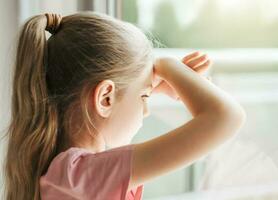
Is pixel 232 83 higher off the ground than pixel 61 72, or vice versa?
pixel 61 72

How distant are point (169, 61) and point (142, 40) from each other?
0.06m

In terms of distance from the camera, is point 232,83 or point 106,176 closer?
point 106,176

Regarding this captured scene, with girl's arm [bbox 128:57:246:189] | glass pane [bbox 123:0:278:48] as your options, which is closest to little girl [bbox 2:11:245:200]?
girl's arm [bbox 128:57:246:189]

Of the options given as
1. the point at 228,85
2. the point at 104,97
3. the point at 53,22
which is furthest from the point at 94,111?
the point at 228,85

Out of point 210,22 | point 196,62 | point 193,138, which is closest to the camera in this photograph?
point 193,138

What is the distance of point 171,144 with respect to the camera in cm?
73

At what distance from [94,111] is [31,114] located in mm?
103

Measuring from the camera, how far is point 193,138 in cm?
74

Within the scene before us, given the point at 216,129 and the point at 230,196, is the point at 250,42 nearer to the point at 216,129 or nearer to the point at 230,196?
the point at 230,196

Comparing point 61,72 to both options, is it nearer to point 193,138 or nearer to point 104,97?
point 104,97

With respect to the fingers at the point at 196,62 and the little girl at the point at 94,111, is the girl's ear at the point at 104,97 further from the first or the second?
the fingers at the point at 196,62

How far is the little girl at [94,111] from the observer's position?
29.4 inches

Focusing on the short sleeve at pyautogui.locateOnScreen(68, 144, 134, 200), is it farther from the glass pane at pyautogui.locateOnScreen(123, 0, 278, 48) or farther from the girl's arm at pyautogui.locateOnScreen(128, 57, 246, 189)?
the glass pane at pyautogui.locateOnScreen(123, 0, 278, 48)

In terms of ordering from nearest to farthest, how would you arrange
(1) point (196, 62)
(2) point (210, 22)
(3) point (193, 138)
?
(3) point (193, 138) → (1) point (196, 62) → (2) point (210, 22)
